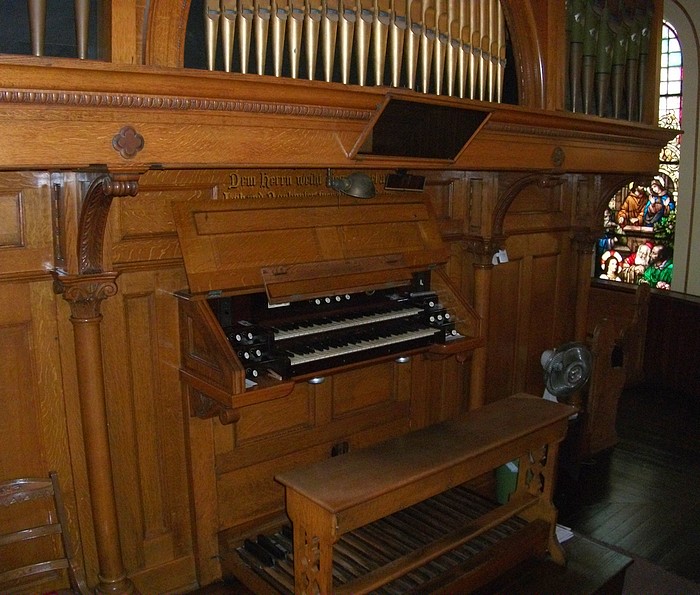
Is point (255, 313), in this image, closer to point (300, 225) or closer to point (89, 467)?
point (300, 225)

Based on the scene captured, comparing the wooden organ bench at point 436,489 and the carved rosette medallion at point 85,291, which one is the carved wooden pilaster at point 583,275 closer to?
the wooden organ bench at point 436,489

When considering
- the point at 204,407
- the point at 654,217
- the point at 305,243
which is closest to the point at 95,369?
the point at 204,407

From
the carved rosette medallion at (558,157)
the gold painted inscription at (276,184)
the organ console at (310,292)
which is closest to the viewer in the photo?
the organ console at (310,292)

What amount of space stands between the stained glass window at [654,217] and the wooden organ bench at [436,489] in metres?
4.89

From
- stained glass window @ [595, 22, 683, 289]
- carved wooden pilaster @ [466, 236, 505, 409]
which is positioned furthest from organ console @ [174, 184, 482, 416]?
stained glass window @ [595, 22, 683, 289]

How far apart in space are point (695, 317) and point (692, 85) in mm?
2537

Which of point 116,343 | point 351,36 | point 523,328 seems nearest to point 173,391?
point 116,343

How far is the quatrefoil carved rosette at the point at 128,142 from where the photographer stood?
2.41 metres

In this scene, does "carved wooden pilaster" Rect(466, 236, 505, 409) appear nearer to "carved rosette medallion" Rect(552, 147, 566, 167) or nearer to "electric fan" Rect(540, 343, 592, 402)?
"electric fan" Rect(540, 343, 592, 402)

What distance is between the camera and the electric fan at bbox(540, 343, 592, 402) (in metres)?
5.05

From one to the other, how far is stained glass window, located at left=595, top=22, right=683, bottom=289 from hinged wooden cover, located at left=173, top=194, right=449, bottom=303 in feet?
15.8

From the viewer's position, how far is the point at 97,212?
2.84 meters

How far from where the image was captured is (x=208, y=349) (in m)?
3.21

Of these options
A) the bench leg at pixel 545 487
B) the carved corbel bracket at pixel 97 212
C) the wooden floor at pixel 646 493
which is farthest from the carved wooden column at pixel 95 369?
the wooden floor at pixel 646 493
